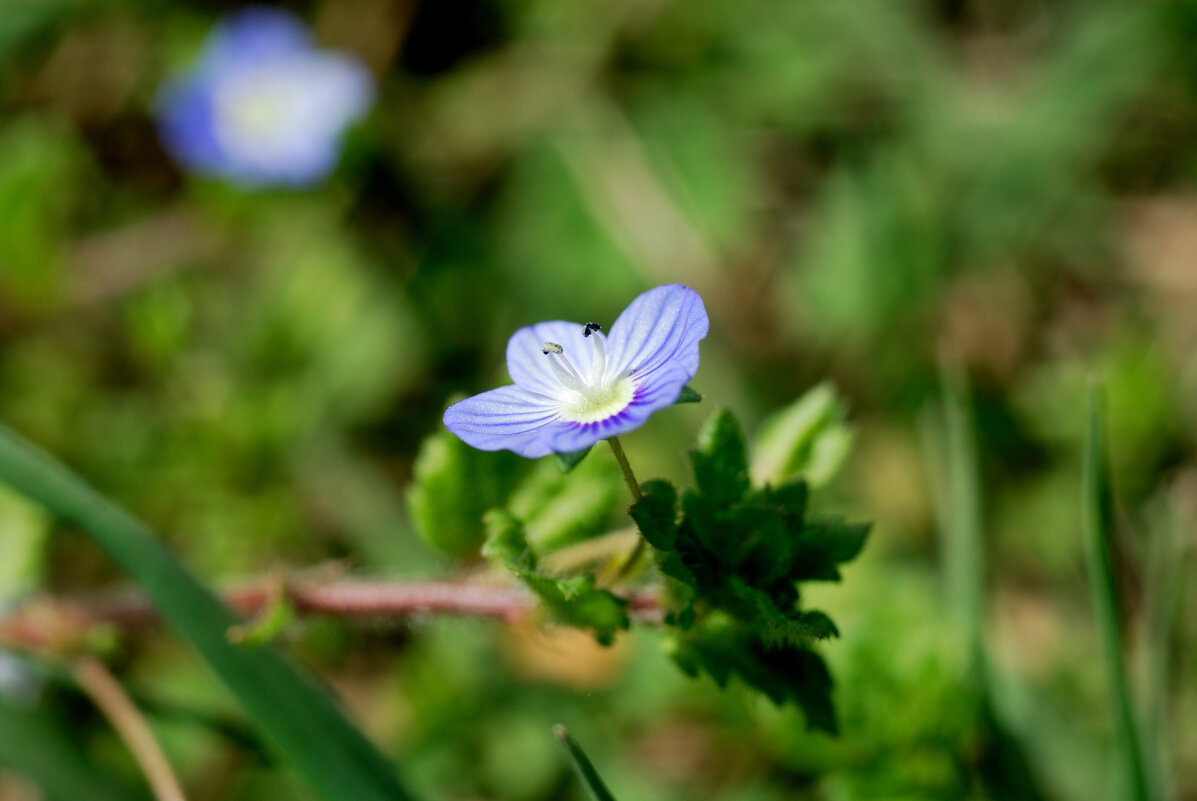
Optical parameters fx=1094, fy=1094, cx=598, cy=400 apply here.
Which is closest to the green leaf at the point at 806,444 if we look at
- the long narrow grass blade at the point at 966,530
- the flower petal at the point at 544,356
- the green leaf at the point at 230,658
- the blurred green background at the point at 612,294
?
the flower petal at the point at 544,356

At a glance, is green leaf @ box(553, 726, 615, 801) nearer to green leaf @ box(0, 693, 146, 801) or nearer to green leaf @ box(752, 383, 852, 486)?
green leaf @ box(752, 383, 852, 486)

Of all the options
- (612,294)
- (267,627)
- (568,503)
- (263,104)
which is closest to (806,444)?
(568,503)

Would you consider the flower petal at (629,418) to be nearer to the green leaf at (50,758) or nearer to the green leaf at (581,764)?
the green leaf at (581,764)

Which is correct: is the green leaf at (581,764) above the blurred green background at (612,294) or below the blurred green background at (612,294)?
below

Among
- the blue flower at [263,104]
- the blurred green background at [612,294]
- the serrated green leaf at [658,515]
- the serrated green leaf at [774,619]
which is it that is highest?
the blue flower at [263,104]

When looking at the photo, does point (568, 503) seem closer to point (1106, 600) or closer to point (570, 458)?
point (570, 458)

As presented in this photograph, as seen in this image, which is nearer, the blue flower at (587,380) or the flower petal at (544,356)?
the blue flower at (587,380)

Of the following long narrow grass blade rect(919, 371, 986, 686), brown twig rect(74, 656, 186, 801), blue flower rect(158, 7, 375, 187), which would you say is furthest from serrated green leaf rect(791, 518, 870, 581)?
blue flower rect(158, 7, 375, 187)
